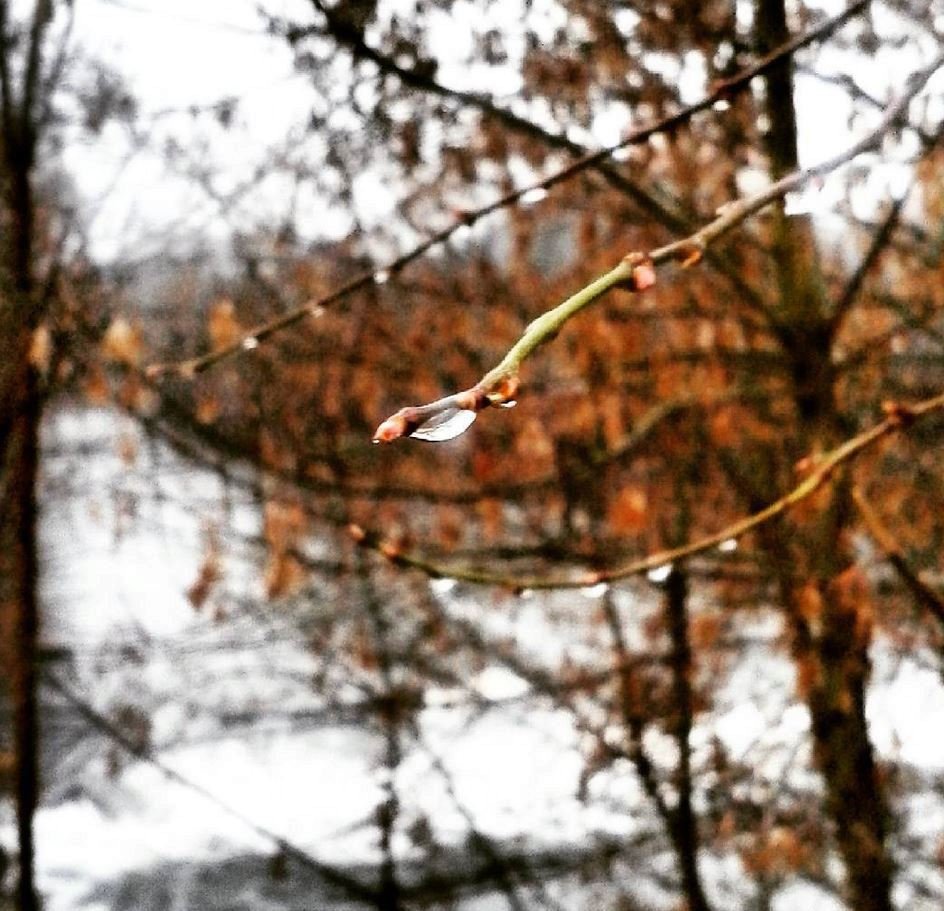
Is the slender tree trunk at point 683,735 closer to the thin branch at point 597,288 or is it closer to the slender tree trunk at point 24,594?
the slender tree trunk at point 24,594

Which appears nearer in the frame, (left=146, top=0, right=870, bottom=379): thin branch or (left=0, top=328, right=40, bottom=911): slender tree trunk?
(left=146, top=0, right=870, bottom=379): thin branch

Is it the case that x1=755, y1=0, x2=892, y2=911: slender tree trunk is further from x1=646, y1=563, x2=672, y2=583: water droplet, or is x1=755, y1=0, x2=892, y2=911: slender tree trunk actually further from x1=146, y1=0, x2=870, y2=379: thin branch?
x1=146, y1=0, x2=870, y2=379: thin branch

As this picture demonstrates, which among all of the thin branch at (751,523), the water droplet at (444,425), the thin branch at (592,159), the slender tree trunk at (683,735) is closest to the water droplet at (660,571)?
the thin branch at (751,523)

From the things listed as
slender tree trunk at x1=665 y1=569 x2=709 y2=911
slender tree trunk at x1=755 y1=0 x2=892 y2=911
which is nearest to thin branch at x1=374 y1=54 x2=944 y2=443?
slender tree trunk at x1=755 y1=0 x2=892 y2=911

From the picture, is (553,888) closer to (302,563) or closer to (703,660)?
(703,660)

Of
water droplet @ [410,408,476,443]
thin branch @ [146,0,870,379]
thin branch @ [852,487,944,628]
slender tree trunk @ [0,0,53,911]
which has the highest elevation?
slender tree trunk @ [0,0,53,911]

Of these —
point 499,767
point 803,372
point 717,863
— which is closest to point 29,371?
point 803,372
